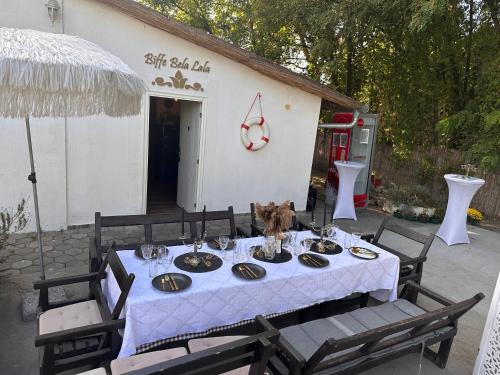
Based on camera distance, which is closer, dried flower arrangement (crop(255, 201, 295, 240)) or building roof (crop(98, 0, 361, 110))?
dried flower arrangement (crop(255, 201, 295, 240))

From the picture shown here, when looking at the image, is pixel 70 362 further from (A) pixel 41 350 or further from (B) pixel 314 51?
(B) pixel 314 51

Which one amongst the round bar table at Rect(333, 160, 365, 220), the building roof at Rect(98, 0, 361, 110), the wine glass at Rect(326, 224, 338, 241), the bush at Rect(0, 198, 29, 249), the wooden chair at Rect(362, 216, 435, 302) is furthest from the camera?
the round bar table at Rect(333, 160, 365, 220)

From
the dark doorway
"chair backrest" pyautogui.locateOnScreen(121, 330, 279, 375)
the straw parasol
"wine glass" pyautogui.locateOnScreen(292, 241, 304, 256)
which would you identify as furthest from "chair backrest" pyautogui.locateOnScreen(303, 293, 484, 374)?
the dark doorway

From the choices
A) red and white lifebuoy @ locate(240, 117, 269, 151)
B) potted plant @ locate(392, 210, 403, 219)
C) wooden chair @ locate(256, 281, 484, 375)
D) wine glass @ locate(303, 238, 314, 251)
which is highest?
red and white lifebuoy @ locate(240, 117, 269, 151)

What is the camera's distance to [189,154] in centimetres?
673

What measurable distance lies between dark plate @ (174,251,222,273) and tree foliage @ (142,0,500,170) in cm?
577

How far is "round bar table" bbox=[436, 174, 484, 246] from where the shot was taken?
5.89m

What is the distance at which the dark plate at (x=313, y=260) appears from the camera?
3.01m

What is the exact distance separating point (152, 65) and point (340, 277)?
4403 mm

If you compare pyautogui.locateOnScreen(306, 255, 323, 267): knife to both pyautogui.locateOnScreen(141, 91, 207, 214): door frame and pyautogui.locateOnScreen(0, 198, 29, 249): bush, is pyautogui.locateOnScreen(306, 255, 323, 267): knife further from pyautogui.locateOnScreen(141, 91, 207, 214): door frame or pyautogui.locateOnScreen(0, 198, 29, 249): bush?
pyautogui.locateOnScreen(141, 91, 207, 214): door frame

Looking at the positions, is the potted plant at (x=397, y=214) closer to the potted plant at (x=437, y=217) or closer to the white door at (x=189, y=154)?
the potted plant at (x=437, y=217)

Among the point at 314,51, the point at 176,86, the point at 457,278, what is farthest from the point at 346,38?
the point at 457,278

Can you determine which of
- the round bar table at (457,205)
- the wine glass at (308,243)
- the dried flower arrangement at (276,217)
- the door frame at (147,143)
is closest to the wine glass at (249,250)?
the dried flower arrangement at (276,217)

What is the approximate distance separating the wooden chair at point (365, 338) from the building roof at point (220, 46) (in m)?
4.25
